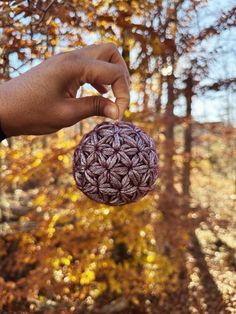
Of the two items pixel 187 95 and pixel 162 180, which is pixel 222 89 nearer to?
pixel 187 95

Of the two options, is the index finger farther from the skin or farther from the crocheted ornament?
the crocheted ornament

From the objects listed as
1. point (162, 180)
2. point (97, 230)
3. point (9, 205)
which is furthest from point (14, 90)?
point (9, 205)

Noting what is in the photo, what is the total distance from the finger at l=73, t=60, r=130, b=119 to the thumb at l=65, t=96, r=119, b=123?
0.03 metres

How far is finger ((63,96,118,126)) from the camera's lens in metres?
1.35

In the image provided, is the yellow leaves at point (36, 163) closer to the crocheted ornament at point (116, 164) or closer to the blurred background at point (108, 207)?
the blurred background at point (108, 207)

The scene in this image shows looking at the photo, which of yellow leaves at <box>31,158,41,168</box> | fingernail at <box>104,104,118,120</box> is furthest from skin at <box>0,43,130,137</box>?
yellow leaves at <box>31,158,41,168</box>

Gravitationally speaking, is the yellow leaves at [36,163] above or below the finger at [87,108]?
below

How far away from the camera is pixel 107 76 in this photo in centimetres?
130

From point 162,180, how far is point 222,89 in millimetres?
1897

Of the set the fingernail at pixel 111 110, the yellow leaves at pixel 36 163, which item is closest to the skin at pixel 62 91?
the fingernail at pixel 111 110

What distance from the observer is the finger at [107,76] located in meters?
1.27

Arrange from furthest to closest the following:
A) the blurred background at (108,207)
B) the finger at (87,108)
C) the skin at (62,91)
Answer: the blurred background at (108,207) → the finger at (87,108) → the skin at (62,91)

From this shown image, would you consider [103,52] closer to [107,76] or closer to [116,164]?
[107,76]

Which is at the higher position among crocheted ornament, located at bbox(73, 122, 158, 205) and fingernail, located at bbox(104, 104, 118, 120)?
fingernail, located at bbox(104, 104, 118, 120)
